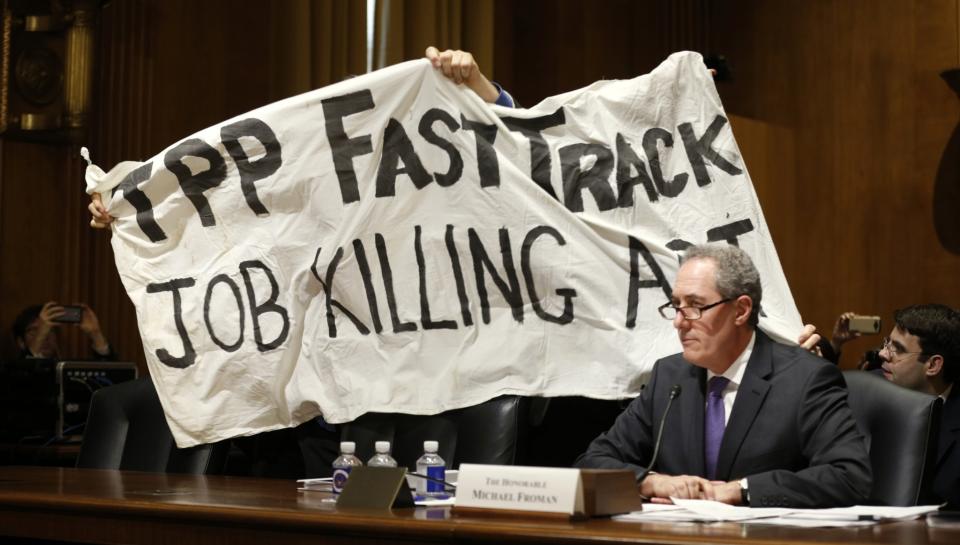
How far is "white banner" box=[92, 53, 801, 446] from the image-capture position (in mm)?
3939

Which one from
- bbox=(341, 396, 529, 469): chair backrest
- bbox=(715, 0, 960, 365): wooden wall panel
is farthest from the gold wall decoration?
bbox=(715, 0, 960, 365): wooden wall panel

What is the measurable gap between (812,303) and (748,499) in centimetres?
508

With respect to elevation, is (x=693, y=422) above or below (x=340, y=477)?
above

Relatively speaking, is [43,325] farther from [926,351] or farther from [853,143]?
[853,143]

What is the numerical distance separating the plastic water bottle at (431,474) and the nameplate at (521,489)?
42 centimetres

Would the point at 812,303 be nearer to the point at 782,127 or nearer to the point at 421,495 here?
the point at 782,127

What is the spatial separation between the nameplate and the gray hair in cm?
104

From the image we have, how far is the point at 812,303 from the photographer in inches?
302

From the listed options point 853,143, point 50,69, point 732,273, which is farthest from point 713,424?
point 853,143

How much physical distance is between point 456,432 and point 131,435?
1193 millimetres

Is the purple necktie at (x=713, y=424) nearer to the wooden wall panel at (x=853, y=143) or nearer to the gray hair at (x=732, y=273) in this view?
the gray hair at (x=732, y=273)

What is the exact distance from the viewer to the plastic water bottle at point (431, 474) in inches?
113

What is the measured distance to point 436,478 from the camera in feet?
9.45

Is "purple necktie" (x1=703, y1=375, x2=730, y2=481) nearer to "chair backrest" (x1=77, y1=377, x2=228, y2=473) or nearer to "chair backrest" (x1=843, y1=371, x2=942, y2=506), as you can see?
"chair backrest" (x1=843, y1=371, x2=942, y2=506)
